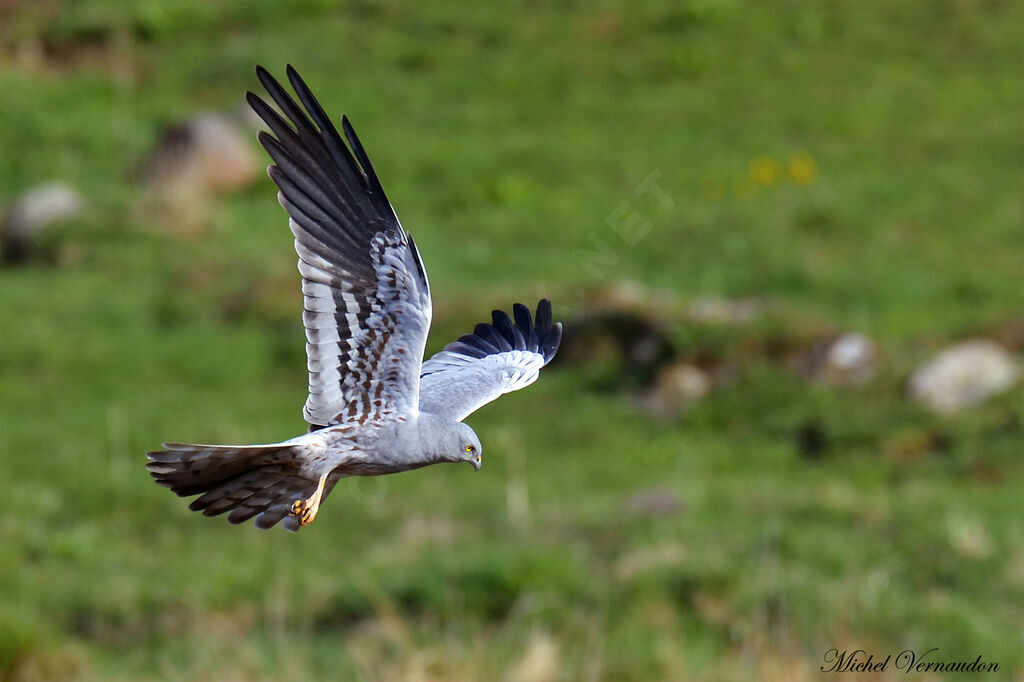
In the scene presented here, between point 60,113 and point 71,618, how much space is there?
14354mm

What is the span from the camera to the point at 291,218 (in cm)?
307

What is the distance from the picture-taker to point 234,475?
2732 millimetres

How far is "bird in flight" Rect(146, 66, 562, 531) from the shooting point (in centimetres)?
264

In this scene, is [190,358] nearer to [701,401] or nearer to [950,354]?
[701,401]

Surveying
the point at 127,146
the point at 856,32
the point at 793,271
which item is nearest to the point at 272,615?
A: the point at 793,271

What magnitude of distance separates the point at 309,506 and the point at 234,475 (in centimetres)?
30

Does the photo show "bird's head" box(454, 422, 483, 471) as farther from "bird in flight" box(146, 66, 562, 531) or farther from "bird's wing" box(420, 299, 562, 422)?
"bird's wing" box(420, 299, 562, 422)

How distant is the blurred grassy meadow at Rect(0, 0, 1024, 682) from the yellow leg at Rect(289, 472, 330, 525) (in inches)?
224

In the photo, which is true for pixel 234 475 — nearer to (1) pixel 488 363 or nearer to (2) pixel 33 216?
(1) pixel 488 363

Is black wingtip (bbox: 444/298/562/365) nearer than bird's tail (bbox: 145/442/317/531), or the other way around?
bird's tail (bbox: 145/442/317/531)
